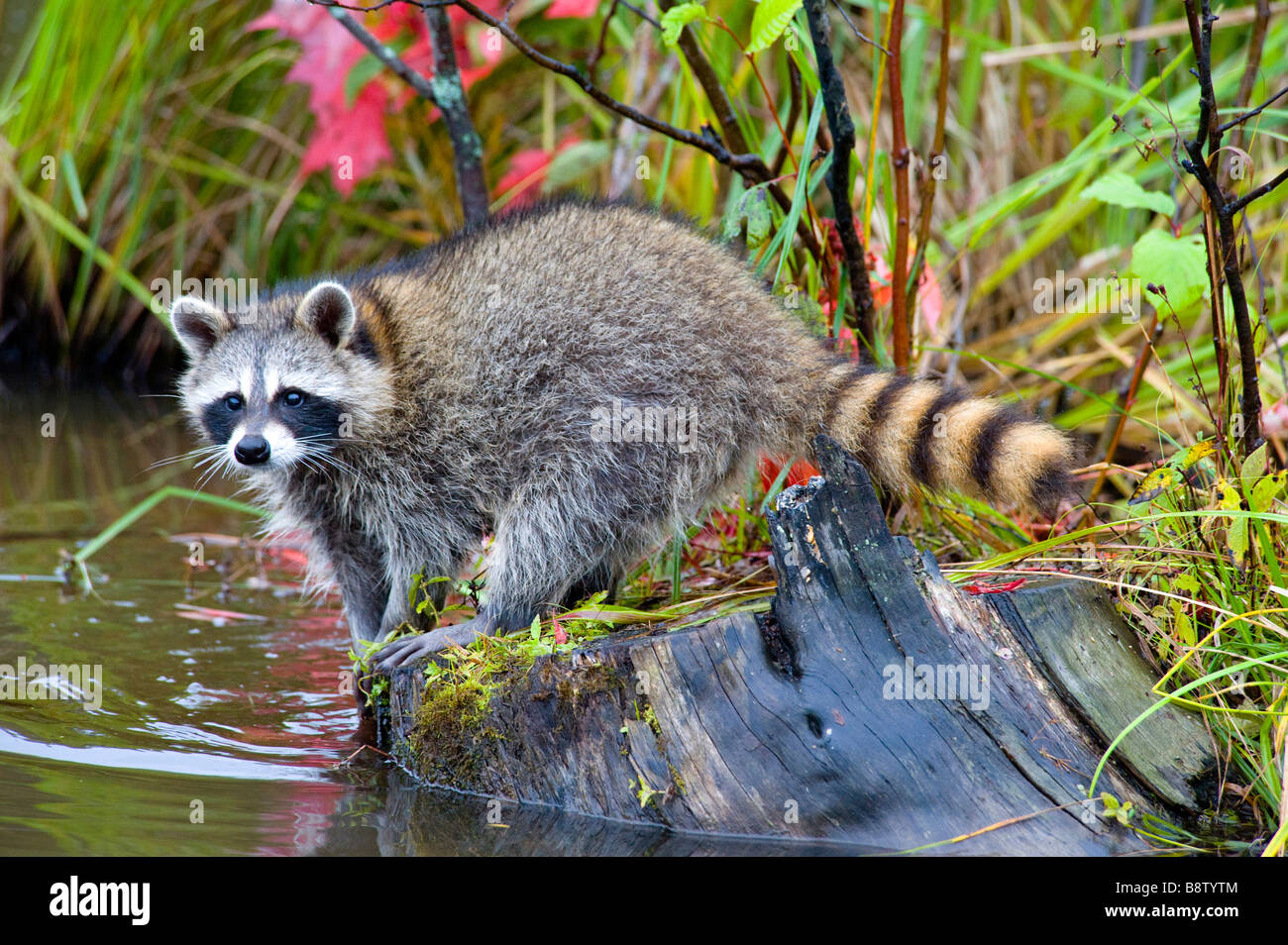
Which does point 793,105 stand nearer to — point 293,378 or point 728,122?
point 728,122

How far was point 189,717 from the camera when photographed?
3959mm

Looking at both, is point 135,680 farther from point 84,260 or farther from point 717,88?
point 84,260

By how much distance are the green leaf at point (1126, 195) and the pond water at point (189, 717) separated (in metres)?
2.11

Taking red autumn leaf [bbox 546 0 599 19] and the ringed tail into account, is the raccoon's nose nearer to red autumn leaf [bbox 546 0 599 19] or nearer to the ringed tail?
the ringed tail

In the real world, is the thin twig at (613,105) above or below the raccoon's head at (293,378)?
above

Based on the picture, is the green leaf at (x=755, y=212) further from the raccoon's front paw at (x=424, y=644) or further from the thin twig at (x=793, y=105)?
the raccoon's front paw at (x=424, y=644)

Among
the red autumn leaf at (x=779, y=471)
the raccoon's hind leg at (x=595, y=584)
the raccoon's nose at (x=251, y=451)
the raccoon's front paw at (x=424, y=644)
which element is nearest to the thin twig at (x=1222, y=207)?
the red autumn leaf at (x=779, y=471)

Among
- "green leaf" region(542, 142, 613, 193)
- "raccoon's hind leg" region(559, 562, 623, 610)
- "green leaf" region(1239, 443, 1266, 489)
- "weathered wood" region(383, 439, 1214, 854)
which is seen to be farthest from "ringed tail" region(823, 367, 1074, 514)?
"green leaf" region(542, 142, 613, 193)

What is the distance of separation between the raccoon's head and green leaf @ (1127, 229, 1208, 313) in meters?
2.33

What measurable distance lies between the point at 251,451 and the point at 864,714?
81.4 inches

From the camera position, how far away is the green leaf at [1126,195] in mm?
3746

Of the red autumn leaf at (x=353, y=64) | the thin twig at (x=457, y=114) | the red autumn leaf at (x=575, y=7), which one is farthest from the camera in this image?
the red autumn leaf at (x=353, y=64)

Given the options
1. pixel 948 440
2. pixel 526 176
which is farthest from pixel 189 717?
pixel 526 176

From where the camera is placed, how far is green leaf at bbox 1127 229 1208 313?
11.4ft
